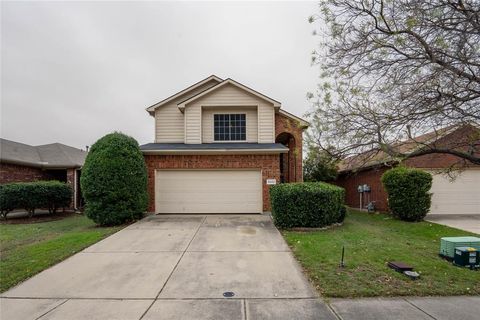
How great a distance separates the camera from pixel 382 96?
197 inches

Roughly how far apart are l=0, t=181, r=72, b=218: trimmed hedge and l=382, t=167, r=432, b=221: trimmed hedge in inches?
655

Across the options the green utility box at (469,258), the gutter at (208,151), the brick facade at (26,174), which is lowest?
the green utility box at (469,258)

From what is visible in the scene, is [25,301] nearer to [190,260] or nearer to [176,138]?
[190,260]

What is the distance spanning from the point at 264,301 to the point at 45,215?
14.7m

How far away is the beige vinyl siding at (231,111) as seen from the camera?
14.7 m

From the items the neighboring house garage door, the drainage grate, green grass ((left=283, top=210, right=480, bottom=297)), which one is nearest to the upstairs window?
the neighboring house garage door

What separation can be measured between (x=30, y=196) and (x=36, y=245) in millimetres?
6753

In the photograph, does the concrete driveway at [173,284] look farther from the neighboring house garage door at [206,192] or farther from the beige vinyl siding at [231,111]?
the beige vinyl siding at [231,111]

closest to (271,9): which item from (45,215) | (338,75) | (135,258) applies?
(338,75)

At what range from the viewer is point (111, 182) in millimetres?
10109

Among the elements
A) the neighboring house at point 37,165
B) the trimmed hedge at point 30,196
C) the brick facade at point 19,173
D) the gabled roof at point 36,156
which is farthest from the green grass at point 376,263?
the brick facade at point 19,173

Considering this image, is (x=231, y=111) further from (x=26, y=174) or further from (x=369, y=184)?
(x=26, y=174)

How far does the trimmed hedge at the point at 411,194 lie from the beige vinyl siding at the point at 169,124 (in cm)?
1098

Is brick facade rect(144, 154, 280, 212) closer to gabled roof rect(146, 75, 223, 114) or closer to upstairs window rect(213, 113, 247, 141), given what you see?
upstairs window rect(213, 113, 247, 141)
